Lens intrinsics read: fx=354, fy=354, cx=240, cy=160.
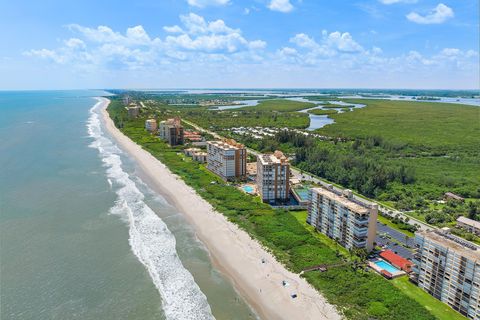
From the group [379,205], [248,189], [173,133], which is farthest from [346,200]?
[173,133]

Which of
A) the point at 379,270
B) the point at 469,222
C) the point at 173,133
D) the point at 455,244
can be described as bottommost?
the point at 379,270

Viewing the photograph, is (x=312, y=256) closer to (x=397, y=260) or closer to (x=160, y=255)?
(x=397, y=260)

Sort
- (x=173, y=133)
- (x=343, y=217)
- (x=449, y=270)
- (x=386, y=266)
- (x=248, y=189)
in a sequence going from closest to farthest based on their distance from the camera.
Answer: (x=449, y=270) < (x=386, y=266) < (x=343, y=217) < (x=248, y=189) < (x=173, y=133)

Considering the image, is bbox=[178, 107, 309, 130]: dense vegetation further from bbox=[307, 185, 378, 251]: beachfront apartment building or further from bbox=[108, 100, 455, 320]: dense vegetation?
bbox=[307, 185, 378, 251]: beachfront apartment building

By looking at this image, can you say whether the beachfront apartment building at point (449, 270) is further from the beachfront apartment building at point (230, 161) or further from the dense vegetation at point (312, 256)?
the beachfront apartment building at point (230, 161)

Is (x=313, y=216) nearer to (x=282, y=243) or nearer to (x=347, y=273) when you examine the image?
(x=282, y=243)

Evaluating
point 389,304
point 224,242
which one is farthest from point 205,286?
point 389,304
